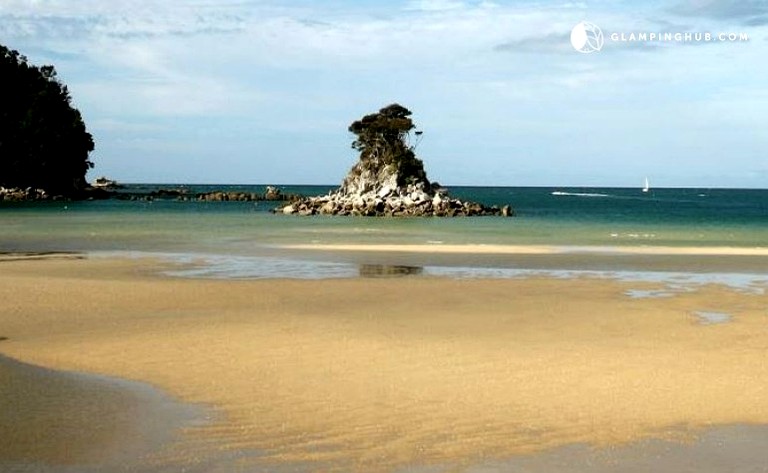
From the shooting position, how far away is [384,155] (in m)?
90.4

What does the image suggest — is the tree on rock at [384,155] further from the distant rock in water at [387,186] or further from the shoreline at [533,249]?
the shoreline at [533,249]

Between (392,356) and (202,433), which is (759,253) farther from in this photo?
(202,433)

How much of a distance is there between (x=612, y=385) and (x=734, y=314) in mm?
7436

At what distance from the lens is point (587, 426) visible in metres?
8.49

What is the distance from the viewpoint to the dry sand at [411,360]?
8.21m

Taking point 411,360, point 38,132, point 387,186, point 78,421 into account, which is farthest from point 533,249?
point 38,132

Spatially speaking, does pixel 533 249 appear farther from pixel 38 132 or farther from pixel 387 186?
pixel 38 132

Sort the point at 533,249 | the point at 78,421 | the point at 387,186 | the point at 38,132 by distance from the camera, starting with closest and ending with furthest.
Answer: the point at 78,421, the point at 533,249, the point at 387,186, the point at 38,132

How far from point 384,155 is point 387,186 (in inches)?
176

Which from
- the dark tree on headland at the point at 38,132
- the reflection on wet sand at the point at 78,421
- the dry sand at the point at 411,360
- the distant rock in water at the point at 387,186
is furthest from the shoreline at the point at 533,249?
the dark tree on headland at the point at 38,132

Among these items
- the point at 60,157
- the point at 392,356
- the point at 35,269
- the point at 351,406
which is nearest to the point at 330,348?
the point at 392,356

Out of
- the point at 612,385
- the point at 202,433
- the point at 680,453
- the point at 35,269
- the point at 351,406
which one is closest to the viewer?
the point at 680,453

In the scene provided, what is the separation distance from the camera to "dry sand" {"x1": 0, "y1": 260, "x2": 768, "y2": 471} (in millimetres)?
8211

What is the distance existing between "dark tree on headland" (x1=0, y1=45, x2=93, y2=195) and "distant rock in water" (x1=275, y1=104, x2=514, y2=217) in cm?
5334
